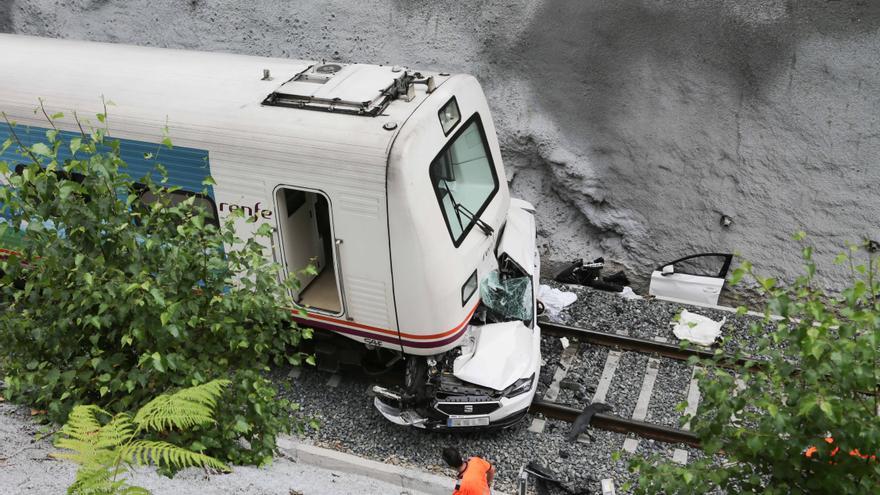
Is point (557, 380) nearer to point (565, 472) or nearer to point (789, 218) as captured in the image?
point (565, 472)

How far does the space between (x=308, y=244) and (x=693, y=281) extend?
17.2ft

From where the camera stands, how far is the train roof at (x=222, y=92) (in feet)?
24.2

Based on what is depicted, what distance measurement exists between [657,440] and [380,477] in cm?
277

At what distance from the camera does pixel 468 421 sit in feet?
25.3

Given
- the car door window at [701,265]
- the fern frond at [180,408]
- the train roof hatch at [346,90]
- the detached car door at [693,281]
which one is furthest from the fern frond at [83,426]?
the car door window at [701,265]

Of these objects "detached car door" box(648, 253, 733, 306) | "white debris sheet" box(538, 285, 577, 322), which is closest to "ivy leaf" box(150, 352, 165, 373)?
"white debris sheet" box(538, 285, 577, 322)

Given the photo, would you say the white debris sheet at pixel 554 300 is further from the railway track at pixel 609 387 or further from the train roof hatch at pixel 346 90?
the train roof hatch at pixel 346 90

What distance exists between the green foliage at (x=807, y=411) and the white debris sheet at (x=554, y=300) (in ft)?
16.9

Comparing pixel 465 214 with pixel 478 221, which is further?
pixel 478 221

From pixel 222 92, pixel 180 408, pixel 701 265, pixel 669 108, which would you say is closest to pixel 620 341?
pixel 701 265

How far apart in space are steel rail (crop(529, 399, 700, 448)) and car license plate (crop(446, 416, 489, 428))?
0.91m

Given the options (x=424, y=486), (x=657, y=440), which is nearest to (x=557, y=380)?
(x=657, y=440)

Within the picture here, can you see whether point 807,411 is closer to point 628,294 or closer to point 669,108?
point 628,294

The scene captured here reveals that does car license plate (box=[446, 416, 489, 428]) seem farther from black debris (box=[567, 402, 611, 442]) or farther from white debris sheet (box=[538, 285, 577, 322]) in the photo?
white debris sheet (box=[538, 285, 577, 322])
